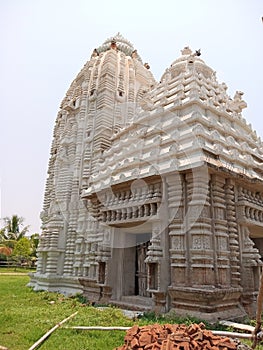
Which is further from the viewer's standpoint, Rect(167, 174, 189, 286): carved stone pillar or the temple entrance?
the temple entrance

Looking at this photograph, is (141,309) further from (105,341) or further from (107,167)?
(107,167)

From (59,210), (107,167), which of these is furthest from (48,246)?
(107,167)

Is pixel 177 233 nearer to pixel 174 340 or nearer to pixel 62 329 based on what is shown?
pixel 62 329

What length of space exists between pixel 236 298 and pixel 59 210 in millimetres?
12204

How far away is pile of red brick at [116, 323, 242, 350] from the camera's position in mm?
4867

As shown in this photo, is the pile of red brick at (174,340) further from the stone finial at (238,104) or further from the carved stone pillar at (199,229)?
the stone finial at (238,104)

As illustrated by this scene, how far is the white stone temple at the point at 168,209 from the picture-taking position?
9.15 meters

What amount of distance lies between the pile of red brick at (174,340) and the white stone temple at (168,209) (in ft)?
9.99

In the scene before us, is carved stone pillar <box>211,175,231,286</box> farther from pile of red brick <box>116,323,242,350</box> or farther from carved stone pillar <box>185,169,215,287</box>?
pile of red brick <box>116,323,242,350</box>

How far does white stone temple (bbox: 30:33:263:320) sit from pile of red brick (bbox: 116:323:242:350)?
3046mm

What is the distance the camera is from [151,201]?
33.9 ft

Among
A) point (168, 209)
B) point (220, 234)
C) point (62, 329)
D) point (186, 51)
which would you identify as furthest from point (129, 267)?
point (186, 51)

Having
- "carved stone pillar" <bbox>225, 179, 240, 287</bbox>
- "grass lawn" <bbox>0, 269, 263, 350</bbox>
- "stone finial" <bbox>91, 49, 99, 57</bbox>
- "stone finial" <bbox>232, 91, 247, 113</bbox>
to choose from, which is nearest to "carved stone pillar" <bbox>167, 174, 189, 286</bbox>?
"grass lawn" <bbox>0, 269, 263, 350</bbox>

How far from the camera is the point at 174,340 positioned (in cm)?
497
